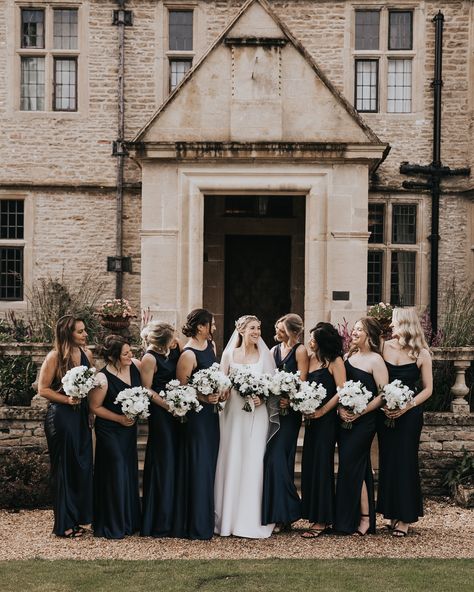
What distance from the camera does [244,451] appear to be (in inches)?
307

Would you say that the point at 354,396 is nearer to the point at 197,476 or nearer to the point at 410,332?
the point at 410,332

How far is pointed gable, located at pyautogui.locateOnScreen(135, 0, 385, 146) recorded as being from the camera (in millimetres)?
11570

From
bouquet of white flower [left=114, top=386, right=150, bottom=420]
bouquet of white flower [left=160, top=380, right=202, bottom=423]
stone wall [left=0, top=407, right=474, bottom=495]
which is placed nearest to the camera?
bouquet of white flower [left=114, top=386, right=150, bottom=420]

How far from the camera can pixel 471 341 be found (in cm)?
1120

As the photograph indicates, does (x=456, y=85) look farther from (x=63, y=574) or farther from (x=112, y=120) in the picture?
(x=63, y=574)

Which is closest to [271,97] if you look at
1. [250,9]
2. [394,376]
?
[250,9]

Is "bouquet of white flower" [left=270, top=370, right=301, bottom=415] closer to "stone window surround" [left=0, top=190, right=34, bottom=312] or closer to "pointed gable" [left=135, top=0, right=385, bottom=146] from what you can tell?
"pointed gable" [left=135, top=0, right=385, bottom=146]

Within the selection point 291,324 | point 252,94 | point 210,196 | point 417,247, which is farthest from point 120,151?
point 291,324

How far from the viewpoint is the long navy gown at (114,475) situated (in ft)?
24.6

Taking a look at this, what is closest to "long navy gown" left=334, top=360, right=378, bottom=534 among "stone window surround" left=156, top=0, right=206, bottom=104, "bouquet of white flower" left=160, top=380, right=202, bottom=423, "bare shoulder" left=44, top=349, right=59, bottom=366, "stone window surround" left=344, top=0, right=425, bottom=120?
"bouquet of white flower" left=160, top=380, right=202, bottom=423

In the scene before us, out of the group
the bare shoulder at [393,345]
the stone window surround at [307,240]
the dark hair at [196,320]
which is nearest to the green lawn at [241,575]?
the bare shoulder at [393,345]

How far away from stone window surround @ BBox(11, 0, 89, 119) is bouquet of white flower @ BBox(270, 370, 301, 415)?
8.85m

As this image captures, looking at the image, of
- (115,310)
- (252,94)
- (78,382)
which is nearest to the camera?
(78,382)

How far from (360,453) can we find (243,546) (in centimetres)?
139
